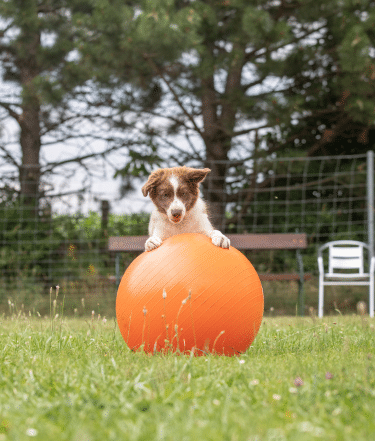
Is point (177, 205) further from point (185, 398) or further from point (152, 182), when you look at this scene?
point (185, 398)

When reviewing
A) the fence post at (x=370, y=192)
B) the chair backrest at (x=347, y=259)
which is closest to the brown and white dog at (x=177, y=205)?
the chair backrest at (x=347, y=259)

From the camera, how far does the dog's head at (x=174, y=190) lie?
128 inches

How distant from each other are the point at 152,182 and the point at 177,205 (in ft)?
0.86

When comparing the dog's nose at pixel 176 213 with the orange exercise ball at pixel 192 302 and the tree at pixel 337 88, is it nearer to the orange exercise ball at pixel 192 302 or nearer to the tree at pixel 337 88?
the orange exercise ball at pixel 192 302

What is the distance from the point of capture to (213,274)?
2.82 metres

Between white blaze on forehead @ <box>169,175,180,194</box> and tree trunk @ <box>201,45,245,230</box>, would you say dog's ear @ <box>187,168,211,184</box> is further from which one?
tree trunk @ <box>201,45,245,230</box>

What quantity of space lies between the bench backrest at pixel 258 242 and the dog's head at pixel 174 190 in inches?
122

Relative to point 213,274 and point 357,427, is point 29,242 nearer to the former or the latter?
point 213,274

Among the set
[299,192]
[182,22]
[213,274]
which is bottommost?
[213,274]

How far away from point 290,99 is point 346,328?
15.4ft

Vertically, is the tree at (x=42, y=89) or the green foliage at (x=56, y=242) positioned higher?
the tree at (x=42, y=89)

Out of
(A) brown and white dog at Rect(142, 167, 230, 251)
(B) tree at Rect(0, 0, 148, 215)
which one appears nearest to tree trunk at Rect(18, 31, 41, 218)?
(B) tree at Rect(0, 0, 148, 215)

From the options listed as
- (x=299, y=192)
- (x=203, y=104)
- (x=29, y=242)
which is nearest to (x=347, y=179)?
(x=299, y=192)

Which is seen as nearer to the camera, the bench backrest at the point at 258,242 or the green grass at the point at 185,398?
the green grass at the point at 185,398
